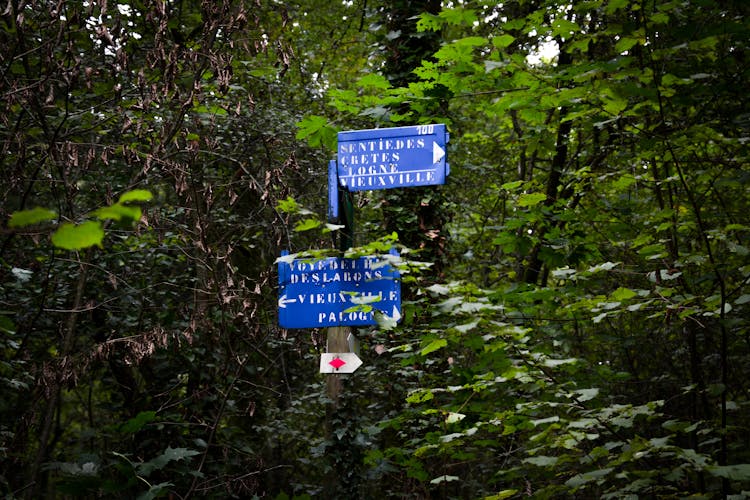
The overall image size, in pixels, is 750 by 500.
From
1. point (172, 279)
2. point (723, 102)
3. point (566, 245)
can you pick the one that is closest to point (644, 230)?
point (566, 245)

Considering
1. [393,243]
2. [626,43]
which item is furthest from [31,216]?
[626,43]

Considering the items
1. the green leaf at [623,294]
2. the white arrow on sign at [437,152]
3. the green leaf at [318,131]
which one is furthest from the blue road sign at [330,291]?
the green leaf at [623,294]

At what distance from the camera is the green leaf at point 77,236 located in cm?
126

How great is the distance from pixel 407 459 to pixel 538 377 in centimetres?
232

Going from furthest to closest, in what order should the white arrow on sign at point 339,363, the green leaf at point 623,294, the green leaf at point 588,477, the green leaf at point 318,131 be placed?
the green leaf at point 318,131, the white arrow on sign at point 339,363, the green leaf at point 623,294, the green leaf at point 588,477

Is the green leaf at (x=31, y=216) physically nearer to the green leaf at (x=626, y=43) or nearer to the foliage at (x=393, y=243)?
the foliage at (x=393, y=243)

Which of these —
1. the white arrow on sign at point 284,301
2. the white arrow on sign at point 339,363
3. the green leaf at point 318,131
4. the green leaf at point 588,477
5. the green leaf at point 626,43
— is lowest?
the green leaf at point 588,477

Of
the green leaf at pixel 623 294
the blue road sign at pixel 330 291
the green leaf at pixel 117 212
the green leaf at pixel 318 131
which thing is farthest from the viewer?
the green leaf at pixel 318 131

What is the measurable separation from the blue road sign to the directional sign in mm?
529

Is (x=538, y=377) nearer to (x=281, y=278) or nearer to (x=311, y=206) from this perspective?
(x=281, y=278)

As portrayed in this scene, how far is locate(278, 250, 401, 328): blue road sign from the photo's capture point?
366cm

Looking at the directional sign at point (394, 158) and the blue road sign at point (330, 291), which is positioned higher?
the directional sign at point (394, 158)

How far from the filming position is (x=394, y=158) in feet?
12.8

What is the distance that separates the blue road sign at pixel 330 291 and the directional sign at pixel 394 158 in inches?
20.8
